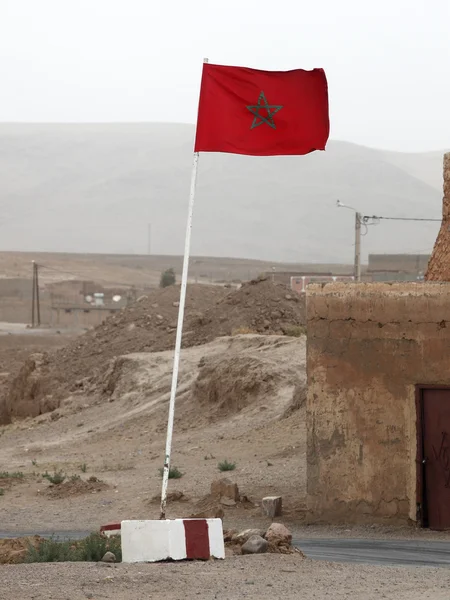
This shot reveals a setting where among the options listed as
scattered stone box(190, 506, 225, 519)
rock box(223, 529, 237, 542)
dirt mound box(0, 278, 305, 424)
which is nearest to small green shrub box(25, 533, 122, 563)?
rock box(223, 529, 237, 542)

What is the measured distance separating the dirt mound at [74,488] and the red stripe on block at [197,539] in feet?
31.1

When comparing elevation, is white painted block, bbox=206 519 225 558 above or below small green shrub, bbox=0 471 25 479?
below

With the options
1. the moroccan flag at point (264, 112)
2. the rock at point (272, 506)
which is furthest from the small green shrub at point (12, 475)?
the moroccan flag at point (264, 112)

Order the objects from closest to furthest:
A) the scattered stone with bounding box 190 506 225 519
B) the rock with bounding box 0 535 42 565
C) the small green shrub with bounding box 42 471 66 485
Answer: the rock with bounding box 0 535 42 565 < the scattered stone with bounding box 190 506 225 519 < the small green shrub with bounding box 42 471 66 485

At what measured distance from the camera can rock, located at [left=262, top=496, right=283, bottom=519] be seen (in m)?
17.3

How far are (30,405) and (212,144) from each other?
81.6 ft

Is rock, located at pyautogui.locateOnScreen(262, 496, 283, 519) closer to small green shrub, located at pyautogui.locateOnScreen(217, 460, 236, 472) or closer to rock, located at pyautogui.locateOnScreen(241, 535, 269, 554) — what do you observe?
small green shrub, located at pyautogui.locateOnScreen(217, 460, 236, 472)

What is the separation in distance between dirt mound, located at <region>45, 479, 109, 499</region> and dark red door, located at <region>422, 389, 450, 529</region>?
7.48 m

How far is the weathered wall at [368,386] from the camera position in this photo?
15578 millimetres

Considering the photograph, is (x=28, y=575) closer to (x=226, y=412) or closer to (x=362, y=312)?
(x=362, y=312)

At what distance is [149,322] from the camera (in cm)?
4191

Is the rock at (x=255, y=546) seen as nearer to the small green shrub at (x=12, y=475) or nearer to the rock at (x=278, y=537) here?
the rock at (x=278, y=537)

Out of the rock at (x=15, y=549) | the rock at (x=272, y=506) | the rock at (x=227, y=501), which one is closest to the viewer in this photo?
the rock at (x=15, y=549)

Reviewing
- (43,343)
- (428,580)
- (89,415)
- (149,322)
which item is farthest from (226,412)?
(43,343)
